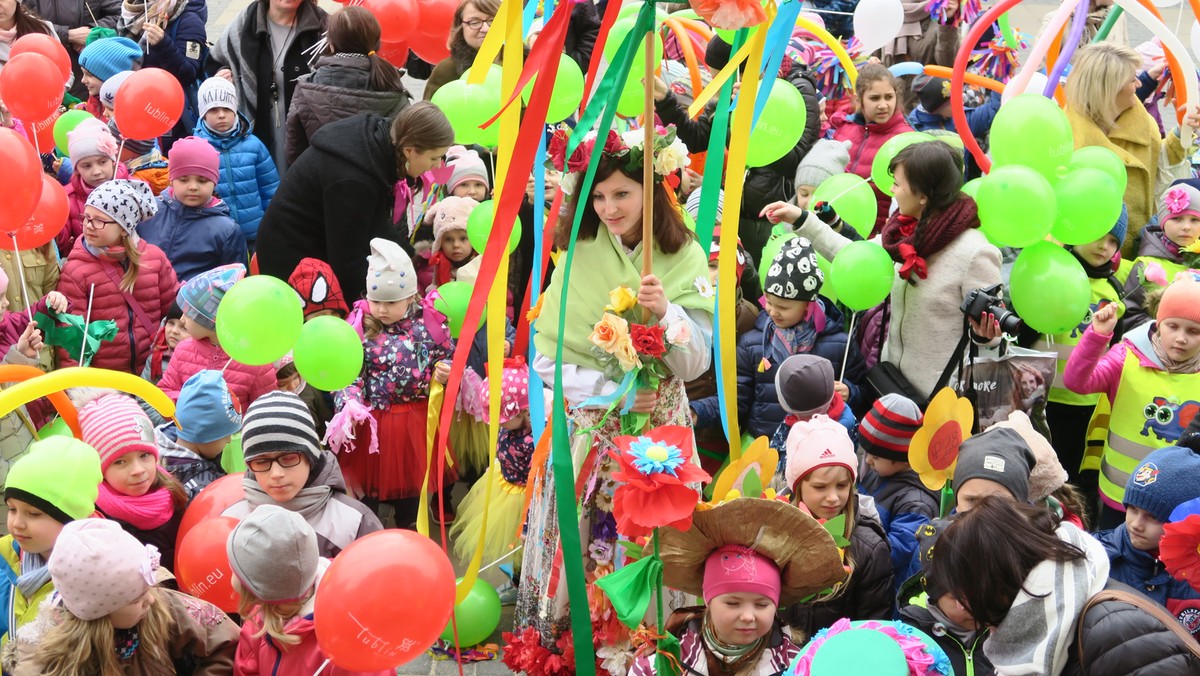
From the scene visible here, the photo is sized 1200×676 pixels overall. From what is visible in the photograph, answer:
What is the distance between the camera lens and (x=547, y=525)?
397 centimetres

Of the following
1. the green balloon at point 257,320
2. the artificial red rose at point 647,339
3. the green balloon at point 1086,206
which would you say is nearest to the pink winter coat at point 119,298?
the green balloon at point 257,320

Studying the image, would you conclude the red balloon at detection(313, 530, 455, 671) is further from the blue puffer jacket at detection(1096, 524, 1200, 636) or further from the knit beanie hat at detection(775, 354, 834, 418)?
the blue puffer jacket at detection(1096, 524, 1200, 636)

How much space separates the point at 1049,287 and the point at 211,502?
312 cm

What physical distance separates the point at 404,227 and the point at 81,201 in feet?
5.72

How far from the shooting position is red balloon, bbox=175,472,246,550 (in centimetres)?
385

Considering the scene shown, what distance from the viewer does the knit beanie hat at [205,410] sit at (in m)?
4.27

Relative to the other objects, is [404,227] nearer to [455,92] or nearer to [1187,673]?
[455,92]

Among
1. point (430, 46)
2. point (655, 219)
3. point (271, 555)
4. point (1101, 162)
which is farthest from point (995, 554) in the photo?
point (430, 46)

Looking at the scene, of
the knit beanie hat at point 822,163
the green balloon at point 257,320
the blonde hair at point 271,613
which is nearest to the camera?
the blonde hair at point 271,613

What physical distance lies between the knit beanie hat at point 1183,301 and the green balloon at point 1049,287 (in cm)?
32

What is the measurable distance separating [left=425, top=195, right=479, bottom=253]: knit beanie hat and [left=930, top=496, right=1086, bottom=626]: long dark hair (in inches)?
131

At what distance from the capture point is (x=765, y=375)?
15.7ft

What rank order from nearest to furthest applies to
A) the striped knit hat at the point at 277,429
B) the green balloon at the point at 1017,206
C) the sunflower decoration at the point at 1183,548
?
the sunflower decoration at the point at 1183,548, the striped knit hat at the point at 277,429, the green balloon at the point at 1017,206

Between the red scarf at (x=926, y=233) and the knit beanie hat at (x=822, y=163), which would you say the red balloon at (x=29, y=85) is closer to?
the knit beanie hat at (x=822, y=163)
